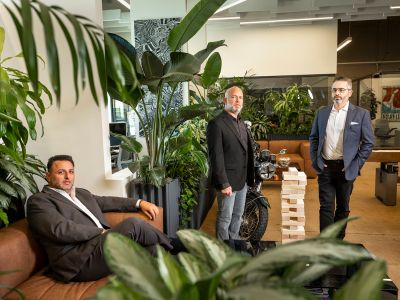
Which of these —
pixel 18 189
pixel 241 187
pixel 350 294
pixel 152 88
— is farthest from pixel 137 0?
pixel 350 294

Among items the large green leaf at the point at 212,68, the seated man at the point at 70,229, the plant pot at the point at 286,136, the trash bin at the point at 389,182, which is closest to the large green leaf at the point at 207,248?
the seated man at the point at 70,229

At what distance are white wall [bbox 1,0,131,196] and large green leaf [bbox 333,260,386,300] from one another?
2.47 m

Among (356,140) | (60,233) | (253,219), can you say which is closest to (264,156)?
(253,219)

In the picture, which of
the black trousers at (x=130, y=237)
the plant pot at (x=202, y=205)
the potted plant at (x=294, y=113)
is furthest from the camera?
the potted plant at (x=294, y=113)

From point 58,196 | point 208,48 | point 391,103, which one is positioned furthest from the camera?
point 391,103

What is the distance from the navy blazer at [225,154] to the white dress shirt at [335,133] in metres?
0.77

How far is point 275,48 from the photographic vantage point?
8250 mm

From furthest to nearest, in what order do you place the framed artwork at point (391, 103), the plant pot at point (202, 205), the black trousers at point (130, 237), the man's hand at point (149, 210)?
the framed artwork at point (391, 103)
the plant pot at point (202, 205)
the man's hand at point (149, 210)
the black trousers at point (130, 237)

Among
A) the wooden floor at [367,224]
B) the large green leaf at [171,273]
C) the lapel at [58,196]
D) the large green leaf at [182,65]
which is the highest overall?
the large green leaf at [182,65]

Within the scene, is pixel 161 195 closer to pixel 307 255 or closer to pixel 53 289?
pixel 53 289

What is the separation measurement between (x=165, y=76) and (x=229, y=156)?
922 mm

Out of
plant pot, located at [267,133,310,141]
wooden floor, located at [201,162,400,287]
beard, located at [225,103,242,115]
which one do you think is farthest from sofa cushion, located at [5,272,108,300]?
plant pot, located at [267,133,310,141]

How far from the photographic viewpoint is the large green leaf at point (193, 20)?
2.51 metres

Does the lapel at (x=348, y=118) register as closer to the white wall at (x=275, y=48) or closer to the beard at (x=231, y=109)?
the beard at (x=231, y=109)
